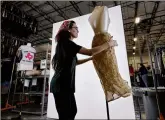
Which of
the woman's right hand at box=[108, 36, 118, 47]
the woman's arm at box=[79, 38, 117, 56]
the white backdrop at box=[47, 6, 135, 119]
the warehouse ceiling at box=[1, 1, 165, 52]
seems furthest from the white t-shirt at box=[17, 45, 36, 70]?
the warehouse ceiling at box=[1, 1, 165, 52]

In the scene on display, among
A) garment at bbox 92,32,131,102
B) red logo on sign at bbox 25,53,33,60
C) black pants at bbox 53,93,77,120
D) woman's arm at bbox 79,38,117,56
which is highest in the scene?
red logo on sign at bbox 25,53,33,60

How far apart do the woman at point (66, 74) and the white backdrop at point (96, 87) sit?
0.23 meters

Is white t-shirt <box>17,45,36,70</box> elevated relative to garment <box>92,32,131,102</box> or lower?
elevated

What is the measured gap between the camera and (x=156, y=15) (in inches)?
278

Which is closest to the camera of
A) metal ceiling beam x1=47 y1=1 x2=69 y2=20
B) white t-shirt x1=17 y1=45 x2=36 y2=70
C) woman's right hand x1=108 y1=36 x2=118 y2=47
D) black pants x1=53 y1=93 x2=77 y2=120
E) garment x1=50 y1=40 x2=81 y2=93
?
black pants x1=53 y1=93 x2=77 y2=120

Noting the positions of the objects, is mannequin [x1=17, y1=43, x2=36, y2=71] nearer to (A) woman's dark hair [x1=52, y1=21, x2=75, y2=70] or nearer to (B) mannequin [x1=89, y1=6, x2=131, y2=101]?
(A) woman's dark hair [x1=52, y1=21, x2=75, y2=70]

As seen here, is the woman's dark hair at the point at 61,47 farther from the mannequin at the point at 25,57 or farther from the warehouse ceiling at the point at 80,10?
the warehouse ceiling at the point at 80,10

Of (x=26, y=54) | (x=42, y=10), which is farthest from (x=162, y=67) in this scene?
(x=42, y=10)

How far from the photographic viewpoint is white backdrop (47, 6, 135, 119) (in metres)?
1.70

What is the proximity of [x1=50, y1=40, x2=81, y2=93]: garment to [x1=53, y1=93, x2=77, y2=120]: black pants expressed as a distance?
77 mm

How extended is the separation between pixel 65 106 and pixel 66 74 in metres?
0.40

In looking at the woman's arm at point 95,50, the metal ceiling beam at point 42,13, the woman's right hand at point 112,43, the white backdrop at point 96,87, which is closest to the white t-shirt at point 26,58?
the white backdrop at point 96,87

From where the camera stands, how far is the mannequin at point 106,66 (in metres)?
1.67

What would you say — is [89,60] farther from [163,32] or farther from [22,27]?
[163,32]
